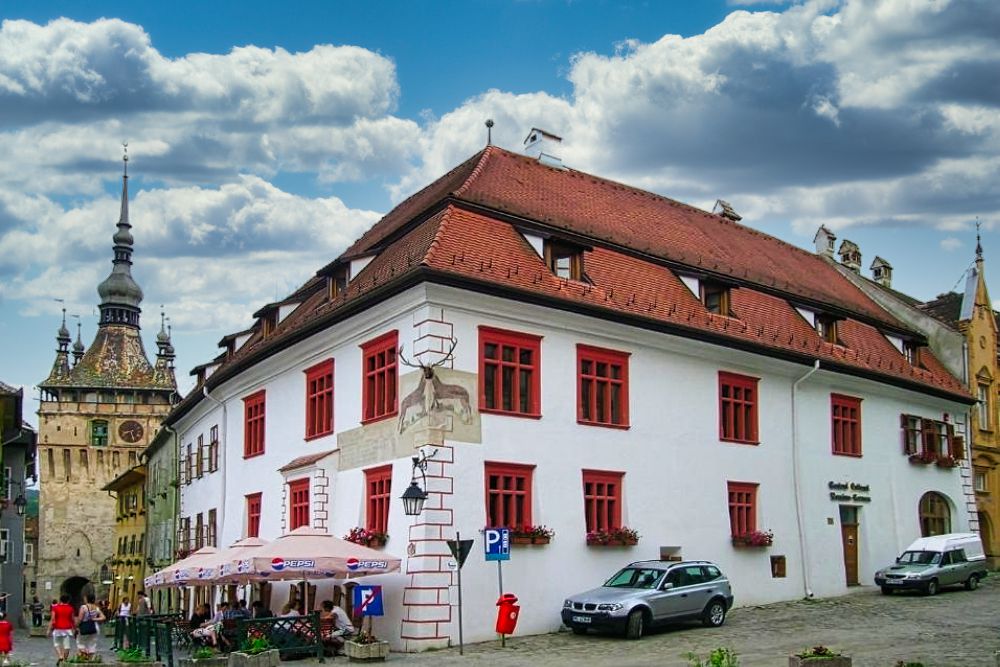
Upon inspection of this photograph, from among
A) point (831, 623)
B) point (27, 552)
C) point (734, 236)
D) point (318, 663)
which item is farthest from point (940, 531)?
point (27, 552)

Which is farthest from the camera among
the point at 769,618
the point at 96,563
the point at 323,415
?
the point at 96,563

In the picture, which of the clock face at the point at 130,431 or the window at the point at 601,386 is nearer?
the window at the point at 601,386

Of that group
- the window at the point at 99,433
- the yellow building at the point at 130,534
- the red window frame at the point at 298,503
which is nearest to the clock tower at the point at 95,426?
the window at the point at 99,433

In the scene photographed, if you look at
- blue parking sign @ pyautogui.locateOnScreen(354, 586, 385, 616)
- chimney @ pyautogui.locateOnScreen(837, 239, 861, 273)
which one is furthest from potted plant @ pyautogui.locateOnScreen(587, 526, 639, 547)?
chimney @ pyautogui.locateOnScreen(837, 239, 861, 273)

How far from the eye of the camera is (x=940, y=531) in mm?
38625

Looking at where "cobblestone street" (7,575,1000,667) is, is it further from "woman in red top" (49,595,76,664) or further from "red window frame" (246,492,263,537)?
"red window frame" (246,492,263,537)

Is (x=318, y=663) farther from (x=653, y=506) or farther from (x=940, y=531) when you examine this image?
(x=940, y=531)

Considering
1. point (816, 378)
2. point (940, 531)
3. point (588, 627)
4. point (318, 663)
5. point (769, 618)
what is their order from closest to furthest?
point (318, 663) < point (588, 627) < point (769, 618) < point (816, 378) < point (940, 531)

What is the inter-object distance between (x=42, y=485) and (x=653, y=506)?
87.2 metres

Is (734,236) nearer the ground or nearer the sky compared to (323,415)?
nearer the sky

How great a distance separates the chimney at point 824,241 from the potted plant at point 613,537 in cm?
2329

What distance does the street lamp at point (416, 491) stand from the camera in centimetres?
2384

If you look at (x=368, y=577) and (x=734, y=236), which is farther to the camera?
(x=734, y=236)

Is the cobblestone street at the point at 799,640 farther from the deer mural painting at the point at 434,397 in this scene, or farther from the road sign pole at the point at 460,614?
the deer mural painting at the point at 434,397
